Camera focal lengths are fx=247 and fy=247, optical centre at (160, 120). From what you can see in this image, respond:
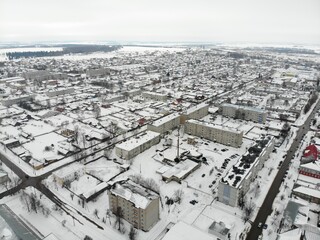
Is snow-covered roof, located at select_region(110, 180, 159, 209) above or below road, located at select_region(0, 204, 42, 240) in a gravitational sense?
above

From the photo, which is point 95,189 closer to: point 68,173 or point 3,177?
point 68,173

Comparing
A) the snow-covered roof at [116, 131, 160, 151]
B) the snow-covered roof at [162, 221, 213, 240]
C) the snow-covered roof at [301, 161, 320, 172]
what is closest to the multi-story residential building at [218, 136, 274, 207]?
the snow-covered roof at [301, 161, 320, 172]

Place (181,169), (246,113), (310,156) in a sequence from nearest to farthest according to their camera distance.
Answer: (181,169) → (310,156) → (246,113)

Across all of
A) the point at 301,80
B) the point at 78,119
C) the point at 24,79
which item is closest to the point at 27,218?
the point at 78,119

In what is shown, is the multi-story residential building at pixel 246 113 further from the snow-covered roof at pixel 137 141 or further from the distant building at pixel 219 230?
the distant building at pixel 219 230

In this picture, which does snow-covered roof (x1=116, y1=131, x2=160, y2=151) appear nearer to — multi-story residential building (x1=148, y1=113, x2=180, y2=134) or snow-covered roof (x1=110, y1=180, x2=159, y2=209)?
multi-story residential building (x1=148, y1=113, x2=180, y2=134)

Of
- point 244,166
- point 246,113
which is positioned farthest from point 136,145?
point 246,113

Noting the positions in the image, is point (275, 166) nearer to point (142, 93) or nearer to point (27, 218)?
point (27, 218)

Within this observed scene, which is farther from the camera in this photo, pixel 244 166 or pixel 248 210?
pixel 244 166
